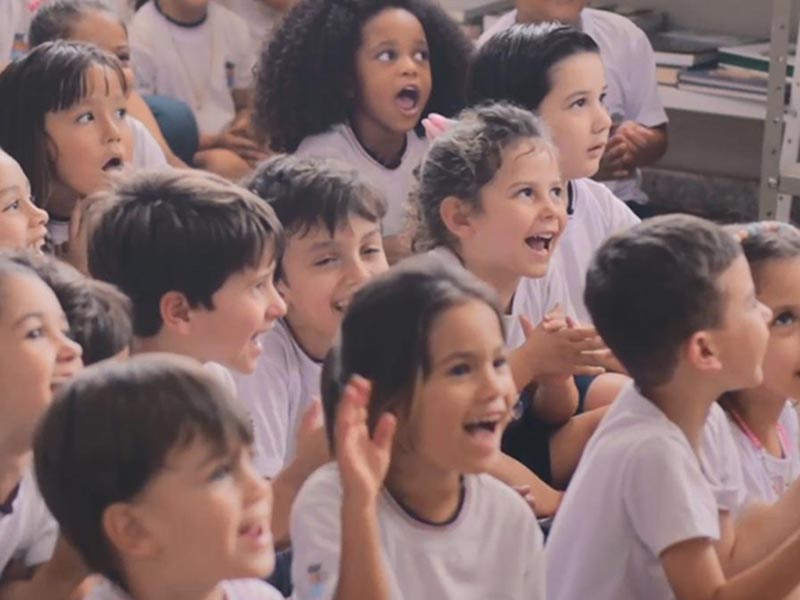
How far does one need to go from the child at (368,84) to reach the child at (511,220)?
1.44 ft

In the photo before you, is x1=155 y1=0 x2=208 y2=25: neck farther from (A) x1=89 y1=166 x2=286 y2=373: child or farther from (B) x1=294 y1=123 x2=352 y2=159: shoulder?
(A) x1=89 y1=166 x2=286 y2=373: child

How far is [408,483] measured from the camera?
143 centimetres

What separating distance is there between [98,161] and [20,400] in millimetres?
881

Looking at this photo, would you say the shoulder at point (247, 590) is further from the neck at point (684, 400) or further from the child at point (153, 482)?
the neck at point (684, 400)

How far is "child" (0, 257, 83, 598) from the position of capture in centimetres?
145

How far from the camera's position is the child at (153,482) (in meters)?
1.20

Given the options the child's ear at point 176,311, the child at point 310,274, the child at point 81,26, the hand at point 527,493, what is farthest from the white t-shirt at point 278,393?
the child at point 81,26

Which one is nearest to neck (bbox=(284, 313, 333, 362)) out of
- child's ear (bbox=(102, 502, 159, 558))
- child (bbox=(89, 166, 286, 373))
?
child (bbox=(89, 166, 286, 373))

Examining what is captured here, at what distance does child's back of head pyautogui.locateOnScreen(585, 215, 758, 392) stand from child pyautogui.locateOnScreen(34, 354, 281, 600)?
0.52 metres

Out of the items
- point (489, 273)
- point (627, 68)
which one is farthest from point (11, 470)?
point (627, 68)

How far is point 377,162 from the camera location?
2605 mm

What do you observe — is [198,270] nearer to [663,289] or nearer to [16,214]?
[16,214]

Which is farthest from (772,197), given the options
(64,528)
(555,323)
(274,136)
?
(64,528)

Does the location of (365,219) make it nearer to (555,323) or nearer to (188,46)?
(555,323)
